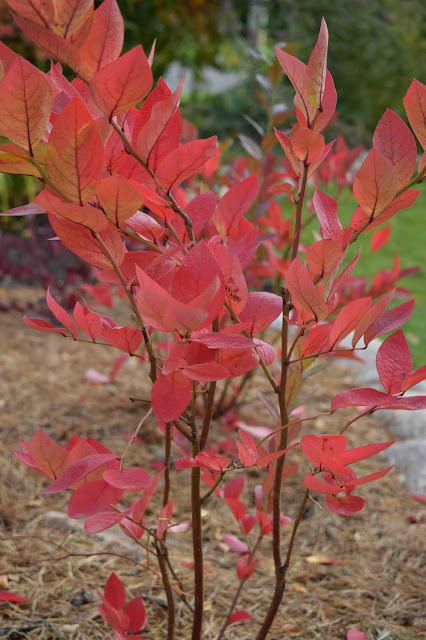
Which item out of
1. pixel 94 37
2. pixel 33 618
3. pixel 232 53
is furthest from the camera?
pixel 232 53

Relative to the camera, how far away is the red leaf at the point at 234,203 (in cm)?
80

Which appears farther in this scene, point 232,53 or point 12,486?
point 232,53

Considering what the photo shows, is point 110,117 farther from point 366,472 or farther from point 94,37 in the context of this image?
point 366,472

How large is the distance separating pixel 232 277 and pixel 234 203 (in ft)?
0.40

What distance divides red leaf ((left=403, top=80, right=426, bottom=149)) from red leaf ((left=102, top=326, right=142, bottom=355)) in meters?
0.43

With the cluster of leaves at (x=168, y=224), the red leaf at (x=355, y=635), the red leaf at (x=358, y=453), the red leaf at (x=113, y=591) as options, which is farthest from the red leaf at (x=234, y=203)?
the red leaf at (x=355, y=635)

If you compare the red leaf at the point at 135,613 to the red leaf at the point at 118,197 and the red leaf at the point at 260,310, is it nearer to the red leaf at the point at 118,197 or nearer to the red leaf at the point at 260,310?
the red leaf at the point at 260,310

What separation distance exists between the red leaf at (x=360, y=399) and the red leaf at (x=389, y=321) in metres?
0.06

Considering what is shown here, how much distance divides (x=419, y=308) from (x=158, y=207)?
369 centimetres

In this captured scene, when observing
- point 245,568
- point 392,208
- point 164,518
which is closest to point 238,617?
point 245,568

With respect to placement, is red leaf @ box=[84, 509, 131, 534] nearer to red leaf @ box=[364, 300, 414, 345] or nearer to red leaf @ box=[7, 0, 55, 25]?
red leaf @ box=[364, 300, 414, 345]

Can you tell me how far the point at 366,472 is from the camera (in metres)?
2.03

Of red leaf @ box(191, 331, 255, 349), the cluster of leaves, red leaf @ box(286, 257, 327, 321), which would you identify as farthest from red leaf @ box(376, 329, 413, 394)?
red leaf @ box(191, 331, 255, 349)

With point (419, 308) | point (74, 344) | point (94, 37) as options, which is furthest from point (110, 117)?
point (419, 308)
